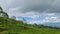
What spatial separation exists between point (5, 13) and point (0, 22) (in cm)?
2423

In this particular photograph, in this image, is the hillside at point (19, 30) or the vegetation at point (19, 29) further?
the vegetation at point (19, 29)

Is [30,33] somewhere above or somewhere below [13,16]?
below

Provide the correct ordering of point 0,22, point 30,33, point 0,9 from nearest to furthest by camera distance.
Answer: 1. point 30,33
2. point 0,22
3. point 0,9

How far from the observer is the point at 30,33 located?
278ft

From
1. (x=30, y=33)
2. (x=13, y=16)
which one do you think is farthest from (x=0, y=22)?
(x=13, y=16)

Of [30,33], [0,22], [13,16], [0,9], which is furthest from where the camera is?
[13,16]

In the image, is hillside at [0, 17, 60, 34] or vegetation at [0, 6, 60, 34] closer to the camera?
hillside at [0, 17, 60, 34]

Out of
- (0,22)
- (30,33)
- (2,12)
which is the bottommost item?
(30,33)

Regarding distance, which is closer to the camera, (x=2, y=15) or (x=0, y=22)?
(x=0, y=22)

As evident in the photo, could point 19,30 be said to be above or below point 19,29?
below

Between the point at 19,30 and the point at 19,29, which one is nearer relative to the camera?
the point at 19,30

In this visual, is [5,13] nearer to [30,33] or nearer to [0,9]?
[0,9]

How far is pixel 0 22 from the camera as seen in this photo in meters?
108

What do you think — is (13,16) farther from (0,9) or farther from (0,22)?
(0,22)
